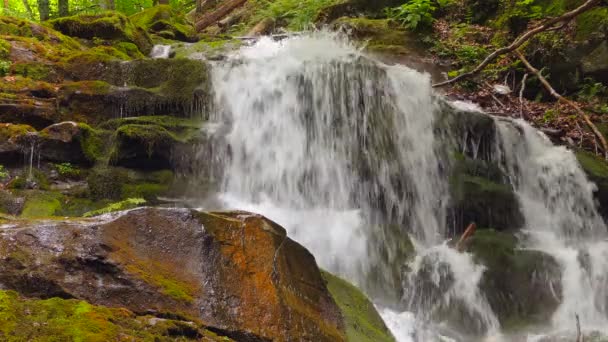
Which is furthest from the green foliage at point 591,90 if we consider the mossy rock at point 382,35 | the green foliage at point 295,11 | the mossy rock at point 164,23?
the mossy rock at point 164,23

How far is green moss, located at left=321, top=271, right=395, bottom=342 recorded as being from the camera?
382 cm

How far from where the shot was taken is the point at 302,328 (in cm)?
319

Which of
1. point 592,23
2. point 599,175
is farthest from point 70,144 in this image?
point 592,23

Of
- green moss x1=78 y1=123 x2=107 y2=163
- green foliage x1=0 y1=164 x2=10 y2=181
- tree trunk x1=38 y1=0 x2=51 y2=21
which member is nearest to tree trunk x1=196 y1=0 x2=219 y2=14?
tree trunk x1=38 y1=0 x2=51 y2=21

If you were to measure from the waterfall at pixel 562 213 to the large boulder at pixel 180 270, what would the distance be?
4011mm

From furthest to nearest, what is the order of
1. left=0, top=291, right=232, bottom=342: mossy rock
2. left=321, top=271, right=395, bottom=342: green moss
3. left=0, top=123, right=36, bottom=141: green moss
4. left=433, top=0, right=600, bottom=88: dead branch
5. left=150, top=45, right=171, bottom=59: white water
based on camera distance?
→ left=150, top=45, right=171, bottom=59: white water
left=0, top=123, right=36, bottom=141: green moss
left=433, top=0, right=600, bottom=88: dead branch
left=321, top=271, right=395, bottom=342: green moss
left=0, top=291, right=232, bottom=342: mossy rock

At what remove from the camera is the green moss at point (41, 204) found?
5.99m

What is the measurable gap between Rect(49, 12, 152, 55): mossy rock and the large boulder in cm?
943

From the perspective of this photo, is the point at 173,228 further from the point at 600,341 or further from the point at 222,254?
the point at 600,341

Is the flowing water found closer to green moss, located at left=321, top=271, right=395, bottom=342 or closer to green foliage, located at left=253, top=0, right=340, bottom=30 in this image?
green moss, located at left=321, top=271, right=395, bottom=342

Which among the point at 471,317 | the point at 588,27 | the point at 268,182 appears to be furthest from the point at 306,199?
the point at 588,27

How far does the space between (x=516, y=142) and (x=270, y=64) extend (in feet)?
15.4

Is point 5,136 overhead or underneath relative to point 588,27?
underneath

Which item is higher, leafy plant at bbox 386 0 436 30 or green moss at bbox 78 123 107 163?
leafy plant at bbox 386 0 436 30
